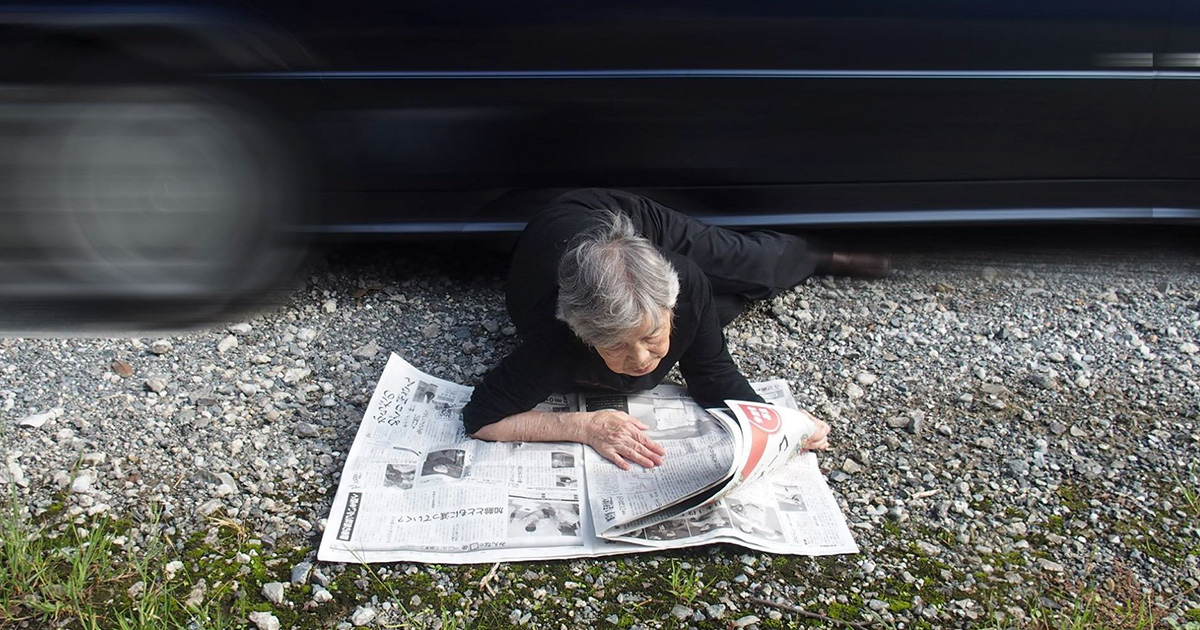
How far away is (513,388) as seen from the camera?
2.76 metres

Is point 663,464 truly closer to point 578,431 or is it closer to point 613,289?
point 578,431

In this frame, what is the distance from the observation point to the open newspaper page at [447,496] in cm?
253

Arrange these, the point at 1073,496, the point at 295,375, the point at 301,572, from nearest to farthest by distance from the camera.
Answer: the point at 301,572 < the point at 1073,496 < the point at 295,375

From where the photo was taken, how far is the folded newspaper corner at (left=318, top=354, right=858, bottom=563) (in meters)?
2.53

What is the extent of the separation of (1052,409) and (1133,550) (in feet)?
2.05

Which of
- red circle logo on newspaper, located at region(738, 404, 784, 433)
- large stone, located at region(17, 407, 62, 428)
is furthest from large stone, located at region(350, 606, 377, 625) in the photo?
large stone, located at region(17, 407, 62, 428)

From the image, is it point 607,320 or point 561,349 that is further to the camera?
point 561,349

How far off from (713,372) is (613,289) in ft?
2.24

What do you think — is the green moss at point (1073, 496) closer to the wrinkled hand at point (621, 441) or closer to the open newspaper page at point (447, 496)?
the wrinkled hand at point (621, 441)

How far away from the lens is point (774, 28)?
3.16 metres

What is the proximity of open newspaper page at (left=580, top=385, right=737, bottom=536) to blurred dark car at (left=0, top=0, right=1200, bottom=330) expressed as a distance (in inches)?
29.9

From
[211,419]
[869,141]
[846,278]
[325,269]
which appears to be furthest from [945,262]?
[211,419]

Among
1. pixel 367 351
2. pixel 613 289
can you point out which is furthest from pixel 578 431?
pixel 367 351

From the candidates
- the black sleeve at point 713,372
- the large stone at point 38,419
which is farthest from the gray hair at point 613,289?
the large stone at point 38,419
